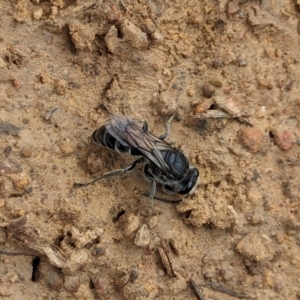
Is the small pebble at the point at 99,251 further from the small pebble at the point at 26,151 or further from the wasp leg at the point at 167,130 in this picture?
the wasp leg at the point at 167,130

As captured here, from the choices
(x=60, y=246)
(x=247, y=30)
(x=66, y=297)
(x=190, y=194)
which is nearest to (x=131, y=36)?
(x=247, y=30)

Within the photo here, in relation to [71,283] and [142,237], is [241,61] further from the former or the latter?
[71,283]

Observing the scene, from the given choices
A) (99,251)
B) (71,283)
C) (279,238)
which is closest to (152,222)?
(99,251)

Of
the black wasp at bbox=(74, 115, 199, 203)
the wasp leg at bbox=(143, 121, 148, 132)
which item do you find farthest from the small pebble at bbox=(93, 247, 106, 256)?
the wasp leg at bbox=(143, 121, 148, 132)

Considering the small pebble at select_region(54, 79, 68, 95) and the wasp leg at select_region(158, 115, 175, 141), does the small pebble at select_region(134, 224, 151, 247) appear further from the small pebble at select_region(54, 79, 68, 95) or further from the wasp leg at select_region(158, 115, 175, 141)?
the small pebble at select_region(54, 79, 68, 95)

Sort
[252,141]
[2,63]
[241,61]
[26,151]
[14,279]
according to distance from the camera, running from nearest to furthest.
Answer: [14,279]
[26,151]
[2,63]
[252,141]
[241,61]

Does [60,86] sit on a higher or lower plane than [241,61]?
lower
